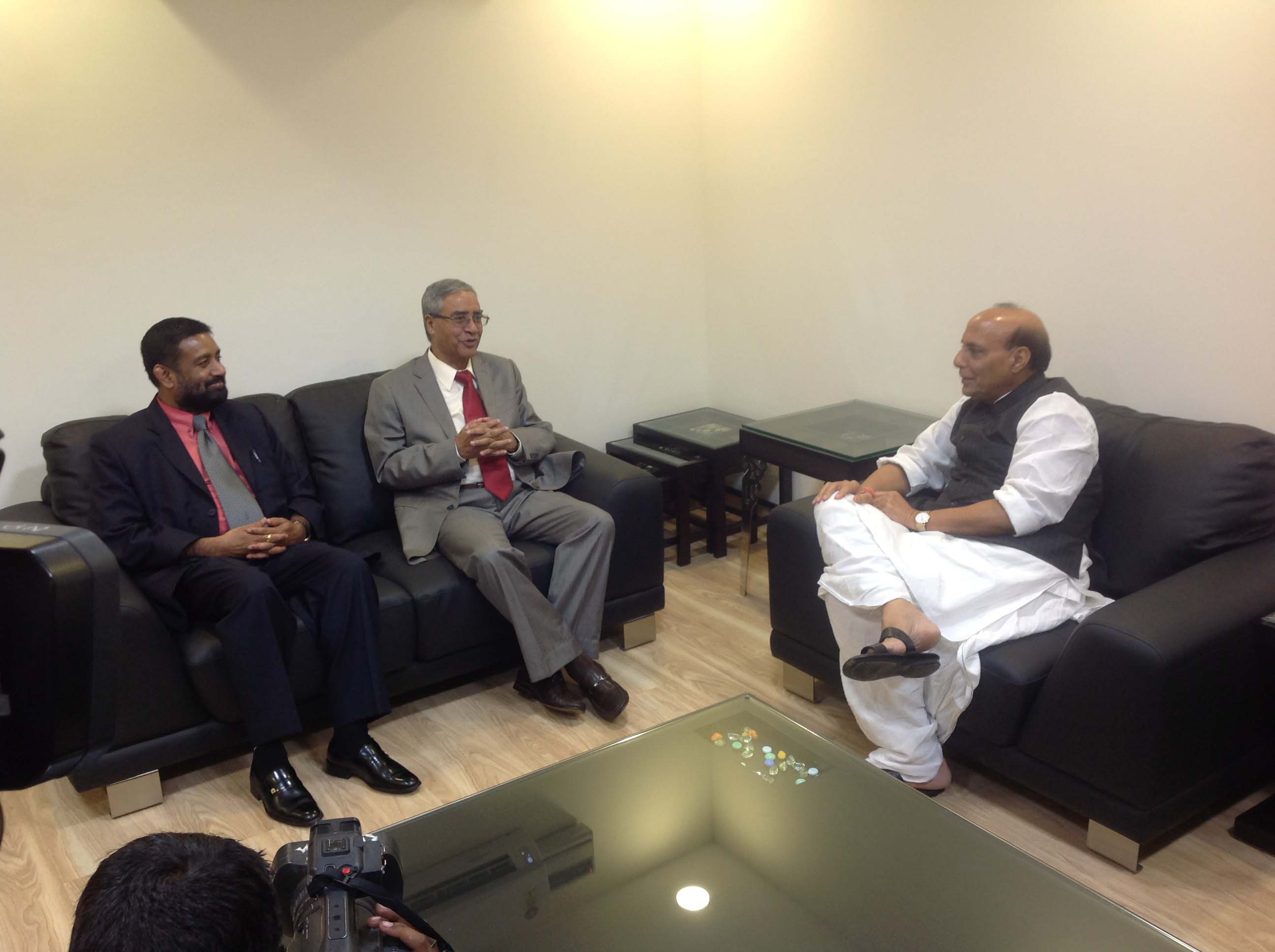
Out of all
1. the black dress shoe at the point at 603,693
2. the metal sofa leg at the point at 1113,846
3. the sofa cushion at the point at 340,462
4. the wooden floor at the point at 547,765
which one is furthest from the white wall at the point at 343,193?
the metal sofa leg at the point at 1113,846

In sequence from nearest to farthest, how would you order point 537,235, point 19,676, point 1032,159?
point 19,676
point 1032,159
point 537,235

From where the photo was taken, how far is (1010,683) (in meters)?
2.15

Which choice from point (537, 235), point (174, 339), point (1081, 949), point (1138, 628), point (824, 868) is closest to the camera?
point (1081, 949)

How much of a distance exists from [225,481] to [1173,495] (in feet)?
8.07

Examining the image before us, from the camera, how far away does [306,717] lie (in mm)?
2703

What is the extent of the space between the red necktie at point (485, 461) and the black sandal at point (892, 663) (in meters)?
1.34

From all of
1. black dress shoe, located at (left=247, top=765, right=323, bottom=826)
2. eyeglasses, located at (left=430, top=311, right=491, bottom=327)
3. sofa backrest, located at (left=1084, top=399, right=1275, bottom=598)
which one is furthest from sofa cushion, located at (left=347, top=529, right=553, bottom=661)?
sofa backrest, located at (left=1084, top=399, right=1275, bottom=598)

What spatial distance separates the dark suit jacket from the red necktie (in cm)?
54

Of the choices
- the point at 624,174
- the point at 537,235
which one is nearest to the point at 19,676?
the point at 537,235

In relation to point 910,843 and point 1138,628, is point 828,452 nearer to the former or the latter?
point 1138,628

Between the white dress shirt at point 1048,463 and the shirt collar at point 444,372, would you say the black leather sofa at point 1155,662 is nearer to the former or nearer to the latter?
the white dress shirt at point 1048,463

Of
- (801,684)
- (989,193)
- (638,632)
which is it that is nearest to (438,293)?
(638,632)

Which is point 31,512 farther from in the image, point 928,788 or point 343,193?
point 928,788

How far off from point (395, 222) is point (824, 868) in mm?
2581
